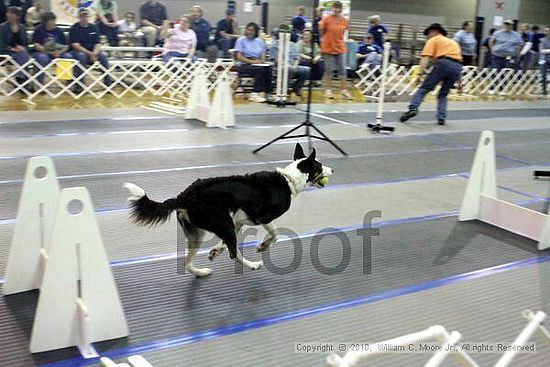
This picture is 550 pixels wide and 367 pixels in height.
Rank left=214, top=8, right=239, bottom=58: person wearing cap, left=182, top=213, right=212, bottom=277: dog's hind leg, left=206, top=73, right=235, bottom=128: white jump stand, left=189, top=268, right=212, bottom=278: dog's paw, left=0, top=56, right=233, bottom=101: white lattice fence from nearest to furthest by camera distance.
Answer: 1. left=182, top=213, right=212, bottom=277: dog's hind leg
2. left=189, top=268, right=212, bottom=278: dog's paw
3. left=206, top=73, right=235, bottom=128: white jump stand
4. left=0, top=56, right=233, bottom=101: white lattice fence
5. left=214, top=8, right=239, bottom=58: person wearing cap

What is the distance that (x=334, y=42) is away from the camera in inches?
447

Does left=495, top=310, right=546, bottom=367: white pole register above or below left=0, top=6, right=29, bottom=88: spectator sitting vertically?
below

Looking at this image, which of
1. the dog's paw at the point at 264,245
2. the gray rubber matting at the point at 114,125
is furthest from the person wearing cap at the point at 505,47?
the dog's paw at the point at 264,245

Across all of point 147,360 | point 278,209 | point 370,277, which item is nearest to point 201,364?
point 147,360

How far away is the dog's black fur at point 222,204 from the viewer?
290 centimetres

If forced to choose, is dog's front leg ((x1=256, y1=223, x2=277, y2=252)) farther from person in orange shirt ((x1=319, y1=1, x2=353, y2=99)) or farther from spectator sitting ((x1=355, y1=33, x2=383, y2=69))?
spectator sitting ((x1=355, y1=33, x2=383, y2=69))

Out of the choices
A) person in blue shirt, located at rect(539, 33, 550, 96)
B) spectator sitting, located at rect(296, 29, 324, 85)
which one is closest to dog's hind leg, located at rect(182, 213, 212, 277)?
spectator sitting, located at rect(296, 29, 324, 85)

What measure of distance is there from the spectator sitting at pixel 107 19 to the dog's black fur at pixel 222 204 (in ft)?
33.9

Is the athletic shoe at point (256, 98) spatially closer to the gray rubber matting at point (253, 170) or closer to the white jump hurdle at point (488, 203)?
the gray rubber matting at point (253, 170)

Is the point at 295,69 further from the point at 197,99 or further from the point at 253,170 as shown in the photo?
the point at 253,170

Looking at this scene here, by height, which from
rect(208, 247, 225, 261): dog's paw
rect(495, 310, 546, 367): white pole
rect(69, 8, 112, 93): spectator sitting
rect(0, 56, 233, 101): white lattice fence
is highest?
rect(69, 8, 112, 93): spectator sitting

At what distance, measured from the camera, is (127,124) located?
8016 millimetres

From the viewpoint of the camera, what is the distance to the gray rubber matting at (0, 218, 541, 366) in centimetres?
281

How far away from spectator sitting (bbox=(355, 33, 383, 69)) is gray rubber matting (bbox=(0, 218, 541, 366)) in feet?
32.8
